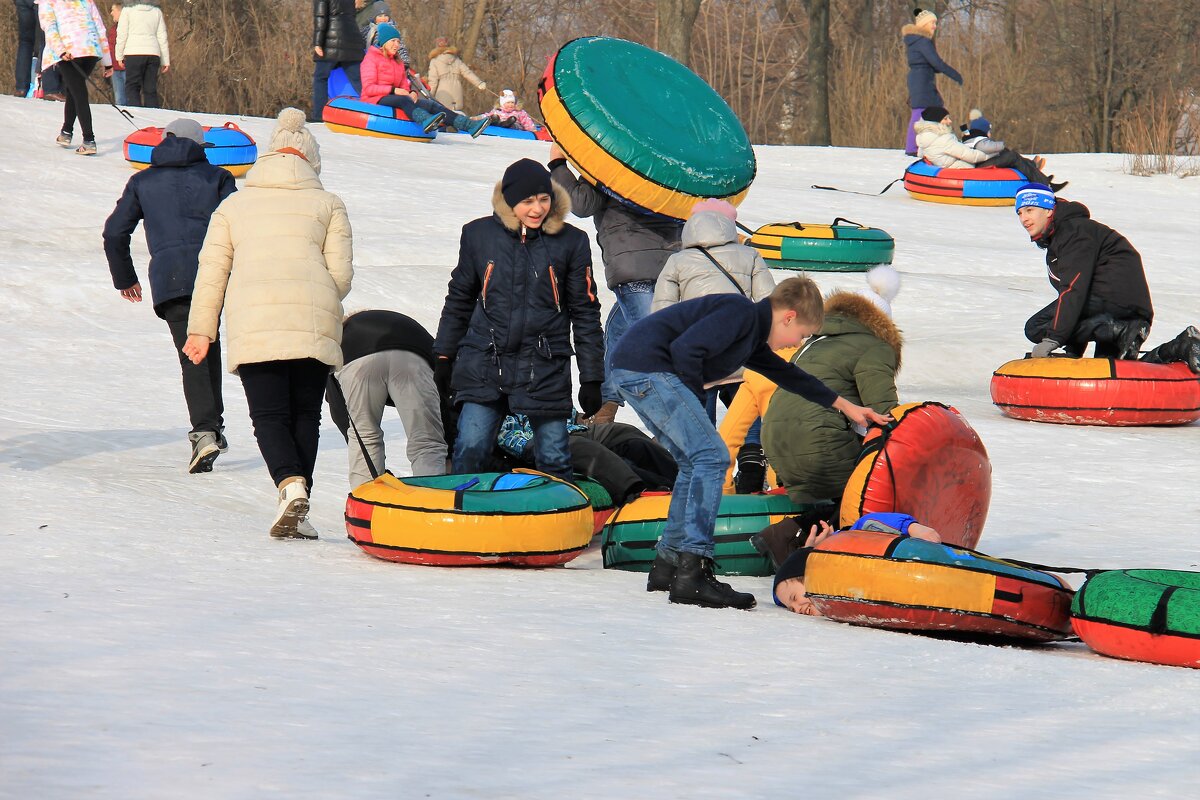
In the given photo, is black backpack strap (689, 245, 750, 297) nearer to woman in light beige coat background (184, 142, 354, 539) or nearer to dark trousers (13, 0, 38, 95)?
woman in light beige coat background (184, 142, 354, 539)

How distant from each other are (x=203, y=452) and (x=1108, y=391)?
529cm

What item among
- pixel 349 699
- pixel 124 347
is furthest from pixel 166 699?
pixel 124 347

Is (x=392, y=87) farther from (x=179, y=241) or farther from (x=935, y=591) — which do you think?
(x=935, y=591)

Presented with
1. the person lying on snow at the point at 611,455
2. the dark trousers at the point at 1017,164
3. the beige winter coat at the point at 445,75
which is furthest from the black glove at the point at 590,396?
the beige winter coat at the point at 445,75

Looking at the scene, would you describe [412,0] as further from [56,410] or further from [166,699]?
[166,699]

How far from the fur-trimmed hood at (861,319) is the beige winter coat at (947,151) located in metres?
12.4

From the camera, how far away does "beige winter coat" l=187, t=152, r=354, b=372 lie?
5.89m

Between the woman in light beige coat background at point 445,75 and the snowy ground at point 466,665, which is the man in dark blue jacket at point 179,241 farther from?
the woman in light beige coat background at point 445,75

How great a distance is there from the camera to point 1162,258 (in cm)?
1491

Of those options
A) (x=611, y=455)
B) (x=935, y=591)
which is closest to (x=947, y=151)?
(x=611, y=455)

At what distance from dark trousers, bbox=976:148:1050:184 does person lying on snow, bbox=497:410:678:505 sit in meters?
11.6

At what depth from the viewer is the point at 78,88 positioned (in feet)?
44.6

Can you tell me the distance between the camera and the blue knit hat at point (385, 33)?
18078 mm

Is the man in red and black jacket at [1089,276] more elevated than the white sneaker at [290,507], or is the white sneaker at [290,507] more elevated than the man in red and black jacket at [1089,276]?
the man in red and black jacket at [1089,276]
